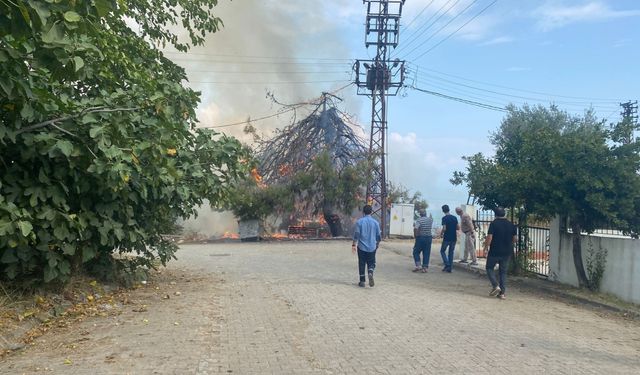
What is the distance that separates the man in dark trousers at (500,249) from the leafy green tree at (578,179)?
1.08m

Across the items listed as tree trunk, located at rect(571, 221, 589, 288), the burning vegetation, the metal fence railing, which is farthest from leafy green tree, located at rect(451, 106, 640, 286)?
the burning vegetation

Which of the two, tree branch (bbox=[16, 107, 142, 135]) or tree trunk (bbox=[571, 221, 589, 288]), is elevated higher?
tree branch (bbox=[16, 107, 142, 135])

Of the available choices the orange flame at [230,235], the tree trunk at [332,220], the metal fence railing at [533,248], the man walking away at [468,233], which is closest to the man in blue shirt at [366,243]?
the metal fence railing at [533,248]

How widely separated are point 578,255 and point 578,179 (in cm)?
162

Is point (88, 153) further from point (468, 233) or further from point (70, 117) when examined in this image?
point (468, 233)

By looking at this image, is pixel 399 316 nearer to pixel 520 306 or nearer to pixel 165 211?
pixel 520 306

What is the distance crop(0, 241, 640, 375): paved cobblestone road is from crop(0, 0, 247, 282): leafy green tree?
1.25 metres

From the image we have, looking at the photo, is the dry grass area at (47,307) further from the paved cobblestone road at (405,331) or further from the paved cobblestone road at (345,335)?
the paved cobblestone road at (405,331)

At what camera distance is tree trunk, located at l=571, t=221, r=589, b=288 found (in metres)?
10.5

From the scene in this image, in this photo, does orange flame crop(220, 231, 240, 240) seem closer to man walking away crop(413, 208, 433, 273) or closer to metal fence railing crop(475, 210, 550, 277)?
man walking away crop(413, 208, 433, 273)

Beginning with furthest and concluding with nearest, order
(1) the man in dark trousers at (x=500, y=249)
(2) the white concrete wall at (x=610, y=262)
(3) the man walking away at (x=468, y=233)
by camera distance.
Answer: (3) the man walking away at (x=468, y=233) < (1) the man in dark trousers at (x=500, y=249) < (2) the white concrete wall at (x=610, y=262)

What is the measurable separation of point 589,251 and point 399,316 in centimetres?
484

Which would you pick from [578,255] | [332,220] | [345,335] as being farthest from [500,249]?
[332,220]

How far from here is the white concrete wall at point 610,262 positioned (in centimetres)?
930
